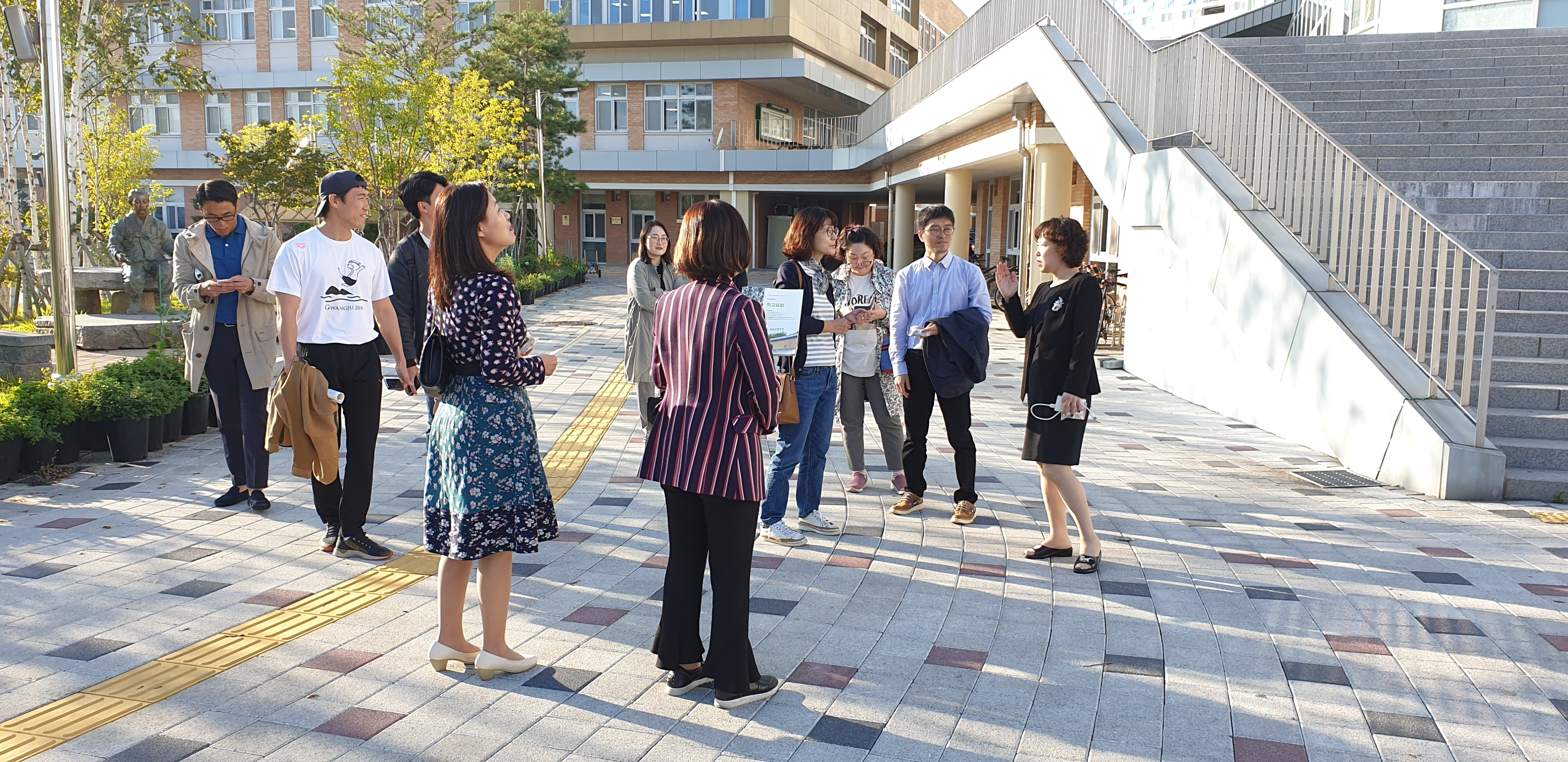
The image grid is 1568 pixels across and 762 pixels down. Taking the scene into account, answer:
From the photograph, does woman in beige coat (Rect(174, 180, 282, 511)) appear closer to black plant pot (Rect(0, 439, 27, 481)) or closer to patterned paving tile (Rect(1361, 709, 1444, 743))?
black plant pot (Rect(0, 439, 27, 481))

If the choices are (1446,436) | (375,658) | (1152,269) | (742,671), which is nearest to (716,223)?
(742,671)

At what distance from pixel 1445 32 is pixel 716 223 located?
A: 1479 cm

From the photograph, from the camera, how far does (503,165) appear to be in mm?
29875

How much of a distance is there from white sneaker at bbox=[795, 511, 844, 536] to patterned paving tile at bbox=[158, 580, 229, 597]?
9.17 ft

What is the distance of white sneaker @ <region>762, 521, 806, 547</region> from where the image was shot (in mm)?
5410

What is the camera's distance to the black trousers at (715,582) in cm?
344

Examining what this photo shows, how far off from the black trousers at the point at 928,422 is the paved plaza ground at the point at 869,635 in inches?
12.3

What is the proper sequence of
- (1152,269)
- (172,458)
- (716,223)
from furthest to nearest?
(1152,269), (172,458), (716,223)

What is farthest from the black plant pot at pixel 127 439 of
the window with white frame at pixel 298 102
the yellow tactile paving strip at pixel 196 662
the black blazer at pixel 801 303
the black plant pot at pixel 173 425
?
the window with white frame at pixel 298 102

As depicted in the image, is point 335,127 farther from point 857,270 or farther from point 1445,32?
point 1445,32

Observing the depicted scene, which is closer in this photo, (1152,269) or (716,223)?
(716,223)

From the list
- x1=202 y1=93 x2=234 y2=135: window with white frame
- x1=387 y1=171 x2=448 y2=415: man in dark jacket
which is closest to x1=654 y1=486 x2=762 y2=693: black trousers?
x1=387 y1=171 x2=448 y2=415: man in dark jacket

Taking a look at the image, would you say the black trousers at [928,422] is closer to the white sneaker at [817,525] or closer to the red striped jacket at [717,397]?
the white sneaker at [817,525]

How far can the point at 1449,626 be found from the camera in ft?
14.2
